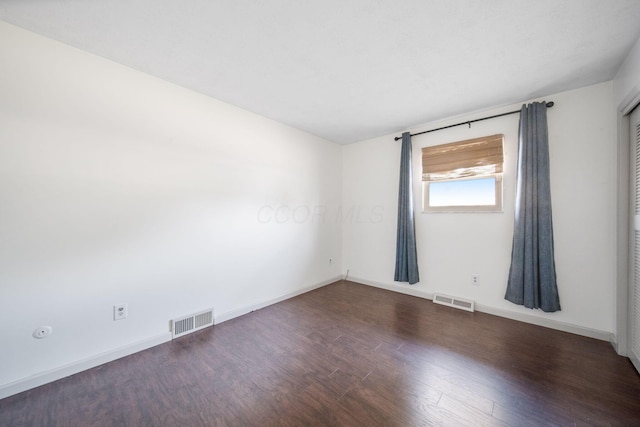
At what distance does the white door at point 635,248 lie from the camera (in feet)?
6.01

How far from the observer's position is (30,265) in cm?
168

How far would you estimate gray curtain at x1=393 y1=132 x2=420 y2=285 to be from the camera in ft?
11.3

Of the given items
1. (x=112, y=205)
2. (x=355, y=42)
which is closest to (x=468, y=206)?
(x=355, y=42)

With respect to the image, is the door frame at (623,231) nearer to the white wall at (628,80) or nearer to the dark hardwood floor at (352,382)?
the white wall at (628,80)

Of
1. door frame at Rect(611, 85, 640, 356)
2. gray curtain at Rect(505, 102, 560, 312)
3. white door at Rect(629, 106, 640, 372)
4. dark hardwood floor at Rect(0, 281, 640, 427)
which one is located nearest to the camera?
dark hardwood floor at Rect(0, 281, 640, 427)

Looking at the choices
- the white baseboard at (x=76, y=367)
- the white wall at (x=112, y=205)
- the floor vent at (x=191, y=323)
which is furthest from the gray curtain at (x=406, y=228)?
the white baseboard at (x=76, y=367)

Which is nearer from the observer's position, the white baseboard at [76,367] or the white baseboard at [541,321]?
the white baseboard at [76,367]

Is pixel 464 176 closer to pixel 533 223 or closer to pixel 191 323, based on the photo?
pixel 533 223

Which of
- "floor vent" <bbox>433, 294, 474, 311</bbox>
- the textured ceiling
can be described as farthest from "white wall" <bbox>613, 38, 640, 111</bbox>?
"floor vent" <bbox>433, 294, 474, 311</bbox>

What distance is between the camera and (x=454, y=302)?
10.2 feet

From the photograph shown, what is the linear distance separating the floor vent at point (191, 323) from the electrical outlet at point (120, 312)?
0.43 m

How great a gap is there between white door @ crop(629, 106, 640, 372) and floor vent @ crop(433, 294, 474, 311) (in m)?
1.26

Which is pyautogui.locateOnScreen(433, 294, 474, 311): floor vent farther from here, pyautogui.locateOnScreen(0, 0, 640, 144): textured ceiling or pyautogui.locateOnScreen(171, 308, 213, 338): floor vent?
pyautogui.locateOnScreen(171, 308, 213, 338): floor vent

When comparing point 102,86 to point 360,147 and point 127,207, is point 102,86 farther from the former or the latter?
point 360,147
